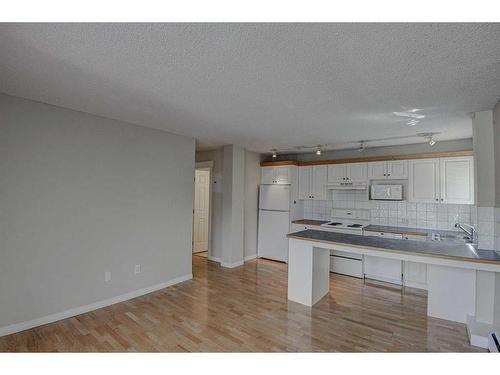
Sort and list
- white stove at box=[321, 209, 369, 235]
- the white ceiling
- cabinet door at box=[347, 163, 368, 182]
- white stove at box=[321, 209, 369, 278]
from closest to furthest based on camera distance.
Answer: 1. the white ceiling
2. white stove at box=[321, 209, 369, 278]
3. white stove at box=[321, 209, 369, 235]
4. cabinet door at box=[347, 163, 368, 182]

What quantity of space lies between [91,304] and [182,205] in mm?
1757

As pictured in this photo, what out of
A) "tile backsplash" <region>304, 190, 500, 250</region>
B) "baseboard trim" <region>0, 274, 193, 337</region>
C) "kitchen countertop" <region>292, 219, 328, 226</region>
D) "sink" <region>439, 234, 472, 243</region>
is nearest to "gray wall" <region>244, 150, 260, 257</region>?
"kitchen countertop" <region>292, 219, 328, 226</region>

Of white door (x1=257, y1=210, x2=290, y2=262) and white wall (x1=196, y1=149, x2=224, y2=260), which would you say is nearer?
white wall (x1=196, y1=149, x2=224, y2=260)

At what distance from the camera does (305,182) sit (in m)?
5.43

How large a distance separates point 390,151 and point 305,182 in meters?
1.73

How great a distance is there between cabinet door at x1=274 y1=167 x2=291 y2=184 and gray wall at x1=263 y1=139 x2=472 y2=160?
729 mm

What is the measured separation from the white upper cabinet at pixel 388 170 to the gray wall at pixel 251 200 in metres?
2.38

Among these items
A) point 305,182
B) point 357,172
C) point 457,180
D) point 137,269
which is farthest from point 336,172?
point 137,269

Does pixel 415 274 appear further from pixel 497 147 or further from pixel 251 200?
pixel 251 200

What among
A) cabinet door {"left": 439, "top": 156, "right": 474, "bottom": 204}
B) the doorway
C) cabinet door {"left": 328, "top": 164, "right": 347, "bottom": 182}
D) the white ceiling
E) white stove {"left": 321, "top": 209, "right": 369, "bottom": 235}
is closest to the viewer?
the white ceiling

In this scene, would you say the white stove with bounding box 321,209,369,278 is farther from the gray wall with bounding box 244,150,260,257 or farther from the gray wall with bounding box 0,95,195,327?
the gray wall with bounding box 0,95,195,327

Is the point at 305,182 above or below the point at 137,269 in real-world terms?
above

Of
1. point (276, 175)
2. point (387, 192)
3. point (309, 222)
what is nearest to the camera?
point (387, 192)

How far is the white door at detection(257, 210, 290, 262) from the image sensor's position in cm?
527
